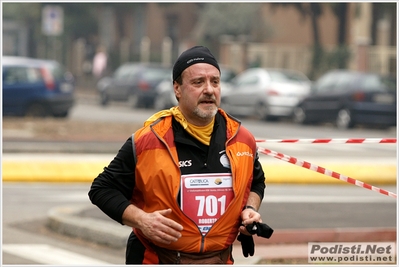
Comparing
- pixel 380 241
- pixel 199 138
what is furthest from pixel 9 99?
pixel 199 138

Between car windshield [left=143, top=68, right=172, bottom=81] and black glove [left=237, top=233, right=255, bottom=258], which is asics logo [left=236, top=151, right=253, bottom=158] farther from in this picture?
car windshield [left=143, top=68, right=172, bottom=81]

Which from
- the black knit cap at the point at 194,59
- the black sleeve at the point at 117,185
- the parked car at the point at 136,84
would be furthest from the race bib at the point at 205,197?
the parked car at the point at 136,84

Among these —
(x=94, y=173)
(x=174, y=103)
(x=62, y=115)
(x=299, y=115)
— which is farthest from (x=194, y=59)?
(x=174, y=103)

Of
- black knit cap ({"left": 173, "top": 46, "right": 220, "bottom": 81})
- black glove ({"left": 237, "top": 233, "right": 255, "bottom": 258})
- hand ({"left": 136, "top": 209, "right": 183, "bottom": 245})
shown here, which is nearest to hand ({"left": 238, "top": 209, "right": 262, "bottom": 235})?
black glove ({"left": 237, "top": 233, "right": 255, "bottom": 258})

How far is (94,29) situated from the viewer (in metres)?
59.2

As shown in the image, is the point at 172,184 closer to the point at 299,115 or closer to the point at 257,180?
the point at 257,180

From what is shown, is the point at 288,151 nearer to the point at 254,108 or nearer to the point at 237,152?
the point at 254,108

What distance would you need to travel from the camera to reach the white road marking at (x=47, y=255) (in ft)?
29.0

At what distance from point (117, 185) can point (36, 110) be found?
73.2ft

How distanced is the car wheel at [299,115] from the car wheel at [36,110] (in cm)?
712

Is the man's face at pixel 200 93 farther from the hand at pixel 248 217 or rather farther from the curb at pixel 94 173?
the curb at pixel 94 173

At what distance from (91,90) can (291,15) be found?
1085 centimetres

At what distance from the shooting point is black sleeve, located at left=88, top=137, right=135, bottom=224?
4441 mm

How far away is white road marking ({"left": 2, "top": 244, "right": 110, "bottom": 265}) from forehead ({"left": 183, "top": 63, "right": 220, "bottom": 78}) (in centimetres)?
460
